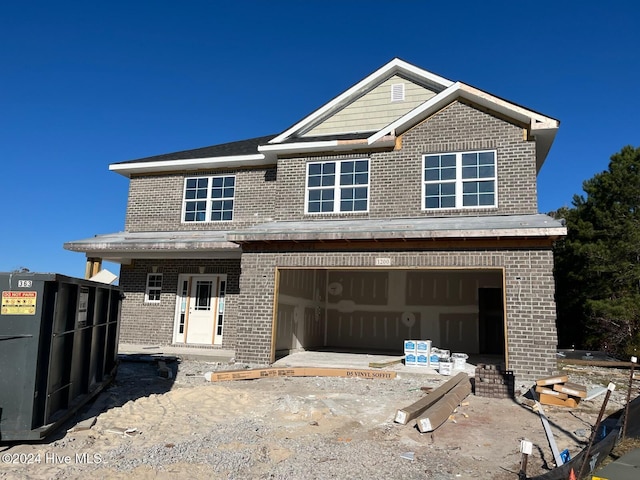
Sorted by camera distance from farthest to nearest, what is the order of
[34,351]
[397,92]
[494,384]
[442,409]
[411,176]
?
[397,92] → [411,176] → [494,384] → [442,409] → [34,351]

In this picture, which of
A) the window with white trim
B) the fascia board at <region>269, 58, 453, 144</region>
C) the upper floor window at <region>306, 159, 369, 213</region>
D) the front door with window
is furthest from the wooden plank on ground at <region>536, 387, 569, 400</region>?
the window with white trim

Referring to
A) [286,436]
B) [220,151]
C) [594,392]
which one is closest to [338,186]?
[220,151]

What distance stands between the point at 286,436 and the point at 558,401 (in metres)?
5.13

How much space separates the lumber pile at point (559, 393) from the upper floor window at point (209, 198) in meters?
10.7

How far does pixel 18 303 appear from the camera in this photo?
569cm

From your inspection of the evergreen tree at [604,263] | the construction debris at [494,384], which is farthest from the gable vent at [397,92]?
Result: the evergreen tree at [604,263]

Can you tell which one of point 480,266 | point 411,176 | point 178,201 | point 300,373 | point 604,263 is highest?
point 411,176

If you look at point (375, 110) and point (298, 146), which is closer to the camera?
point (298, 146)

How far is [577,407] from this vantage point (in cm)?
852

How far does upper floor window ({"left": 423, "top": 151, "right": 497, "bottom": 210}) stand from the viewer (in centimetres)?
1277

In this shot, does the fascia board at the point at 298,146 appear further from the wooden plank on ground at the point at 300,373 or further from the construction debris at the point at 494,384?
the construction debris at the point at 494,384

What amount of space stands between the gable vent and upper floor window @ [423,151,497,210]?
2704 millimetres

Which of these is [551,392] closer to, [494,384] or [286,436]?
[494,384]

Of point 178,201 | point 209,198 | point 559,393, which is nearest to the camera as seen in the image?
point 559,393
